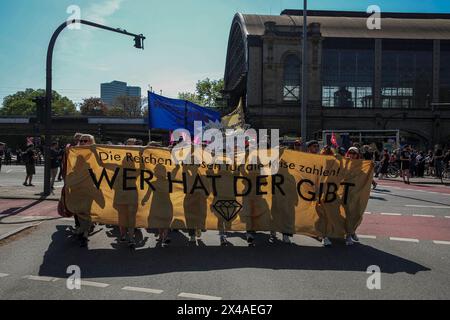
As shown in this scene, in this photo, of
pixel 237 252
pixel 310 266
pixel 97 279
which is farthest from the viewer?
pixel 237 252

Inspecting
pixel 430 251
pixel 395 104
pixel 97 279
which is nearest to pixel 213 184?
pixel 97 279

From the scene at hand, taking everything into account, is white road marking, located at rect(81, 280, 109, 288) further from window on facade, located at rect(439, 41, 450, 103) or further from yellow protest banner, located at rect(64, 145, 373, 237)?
window on facade, located at rect(439, 41, 450, 103)

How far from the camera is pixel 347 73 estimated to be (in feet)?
176

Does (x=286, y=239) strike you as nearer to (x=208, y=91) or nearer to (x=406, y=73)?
(x=406, y=73)

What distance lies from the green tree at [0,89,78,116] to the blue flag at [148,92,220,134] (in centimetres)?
10564

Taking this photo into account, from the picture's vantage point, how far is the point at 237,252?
718cm

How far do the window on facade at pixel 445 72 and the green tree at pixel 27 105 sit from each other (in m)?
83.6

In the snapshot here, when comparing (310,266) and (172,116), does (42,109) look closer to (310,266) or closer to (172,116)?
(172,116)

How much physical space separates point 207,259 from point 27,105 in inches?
4762

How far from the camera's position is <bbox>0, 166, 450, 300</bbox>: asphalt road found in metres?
5.24

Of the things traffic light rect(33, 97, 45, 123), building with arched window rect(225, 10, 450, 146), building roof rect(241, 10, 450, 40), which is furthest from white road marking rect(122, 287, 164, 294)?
building roof rect(241, 10, 450, 40)

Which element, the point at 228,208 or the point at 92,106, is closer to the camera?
the point at 228,208

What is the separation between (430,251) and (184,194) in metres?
4.00

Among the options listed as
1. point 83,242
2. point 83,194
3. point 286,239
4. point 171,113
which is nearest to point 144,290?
point 83,242
